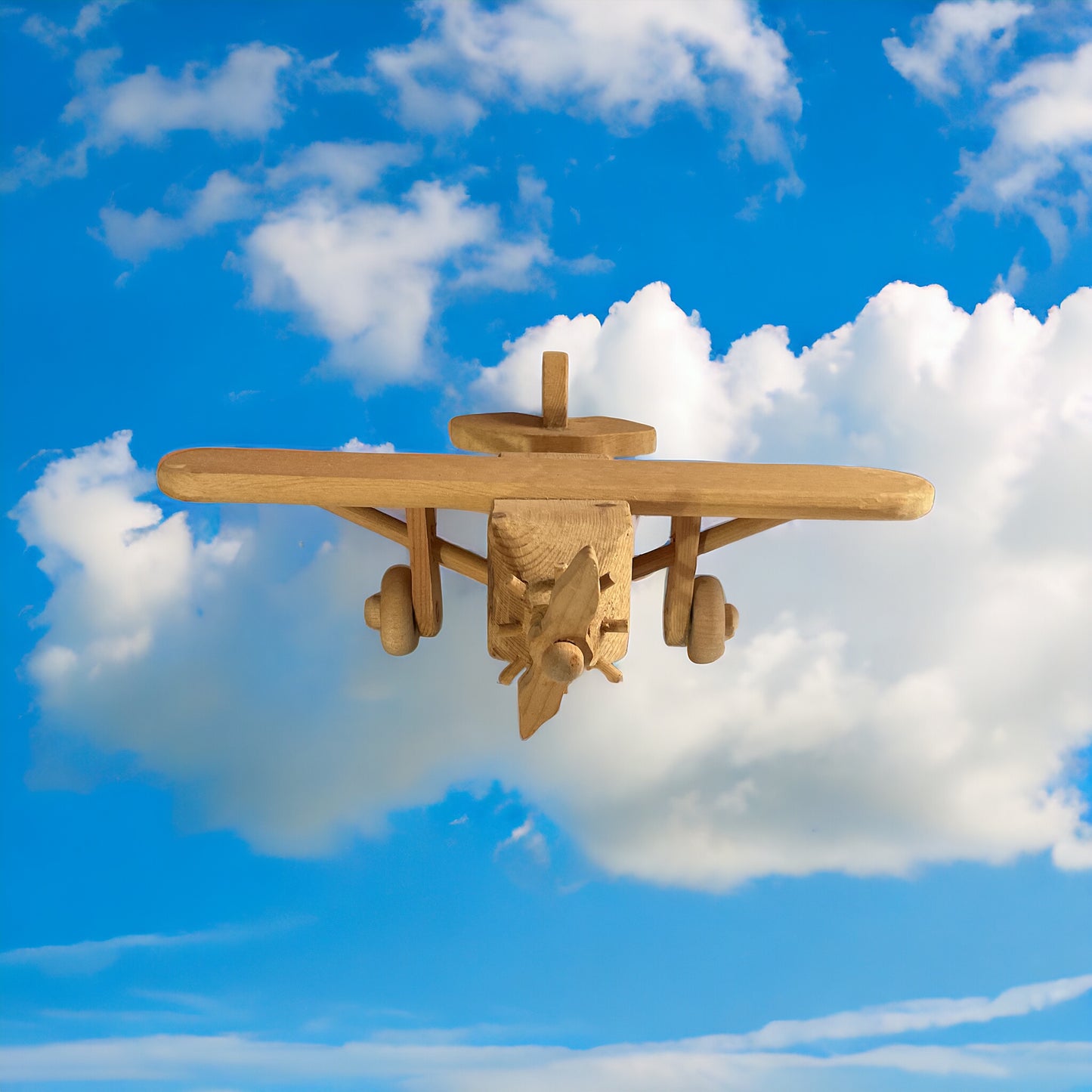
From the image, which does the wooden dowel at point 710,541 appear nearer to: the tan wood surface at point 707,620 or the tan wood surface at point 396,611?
the tan wood surface at point 707,620

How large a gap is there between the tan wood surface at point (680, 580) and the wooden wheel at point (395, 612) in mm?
489

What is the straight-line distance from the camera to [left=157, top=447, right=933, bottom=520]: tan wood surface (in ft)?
6.02

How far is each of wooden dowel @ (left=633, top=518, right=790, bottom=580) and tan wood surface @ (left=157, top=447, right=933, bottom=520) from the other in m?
0.24

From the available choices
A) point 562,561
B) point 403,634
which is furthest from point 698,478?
point 403,634

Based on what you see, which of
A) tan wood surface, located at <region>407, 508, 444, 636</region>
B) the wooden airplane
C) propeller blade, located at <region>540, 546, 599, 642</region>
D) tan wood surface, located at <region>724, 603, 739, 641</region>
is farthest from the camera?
tan wood surface, located at <region>724, 603, 739, 641</region>

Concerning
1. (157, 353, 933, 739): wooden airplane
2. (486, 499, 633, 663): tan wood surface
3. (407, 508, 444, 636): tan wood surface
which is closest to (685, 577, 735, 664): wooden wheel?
(157, 353, 933, 739): wooden airplane

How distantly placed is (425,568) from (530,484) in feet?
1.28

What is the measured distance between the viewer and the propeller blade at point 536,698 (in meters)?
1.76

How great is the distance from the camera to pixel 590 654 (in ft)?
5.64

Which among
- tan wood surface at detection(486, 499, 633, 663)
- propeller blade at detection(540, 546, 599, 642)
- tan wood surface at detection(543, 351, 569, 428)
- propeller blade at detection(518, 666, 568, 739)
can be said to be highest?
tan wood surface at detection(543, 351, 569, 428)

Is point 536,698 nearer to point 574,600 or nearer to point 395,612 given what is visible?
point 574,600

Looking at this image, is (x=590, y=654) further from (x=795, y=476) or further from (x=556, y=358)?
(x=556, y=358)

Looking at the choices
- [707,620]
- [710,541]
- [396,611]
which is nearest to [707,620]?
[707,620]

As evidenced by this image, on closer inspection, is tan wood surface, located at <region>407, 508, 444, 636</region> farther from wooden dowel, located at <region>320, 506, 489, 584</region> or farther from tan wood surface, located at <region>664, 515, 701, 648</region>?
tan wood surface, located at <region>664, 515, 701, 648</region>
